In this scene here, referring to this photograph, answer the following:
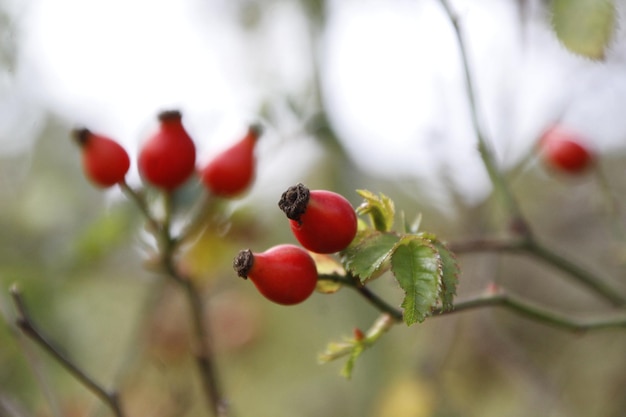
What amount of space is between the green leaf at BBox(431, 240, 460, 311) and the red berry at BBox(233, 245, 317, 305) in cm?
18

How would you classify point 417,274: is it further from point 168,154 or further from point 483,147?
point 168,154

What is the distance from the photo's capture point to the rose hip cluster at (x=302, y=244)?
854 mm

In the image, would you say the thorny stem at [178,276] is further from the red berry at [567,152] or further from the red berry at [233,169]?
the red berry at [567,152]

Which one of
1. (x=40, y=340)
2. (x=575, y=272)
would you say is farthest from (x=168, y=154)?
(x=575, y=272)

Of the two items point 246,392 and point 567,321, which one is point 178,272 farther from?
point 246,392

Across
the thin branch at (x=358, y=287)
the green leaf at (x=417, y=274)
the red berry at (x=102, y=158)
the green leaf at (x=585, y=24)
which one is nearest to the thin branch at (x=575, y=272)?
the green leaf at (x=585, y=24)

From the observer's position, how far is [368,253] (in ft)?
2.90

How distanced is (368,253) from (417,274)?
78mm

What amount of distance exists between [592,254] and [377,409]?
2026 mm

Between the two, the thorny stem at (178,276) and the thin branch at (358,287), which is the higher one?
the thin branch at (358,287)

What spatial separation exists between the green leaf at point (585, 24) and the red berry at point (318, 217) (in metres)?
0.50

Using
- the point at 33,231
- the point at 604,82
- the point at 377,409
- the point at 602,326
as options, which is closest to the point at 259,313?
the point at 377,409

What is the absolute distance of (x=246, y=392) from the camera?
4.77 metres

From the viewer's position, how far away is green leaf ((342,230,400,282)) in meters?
0.85
